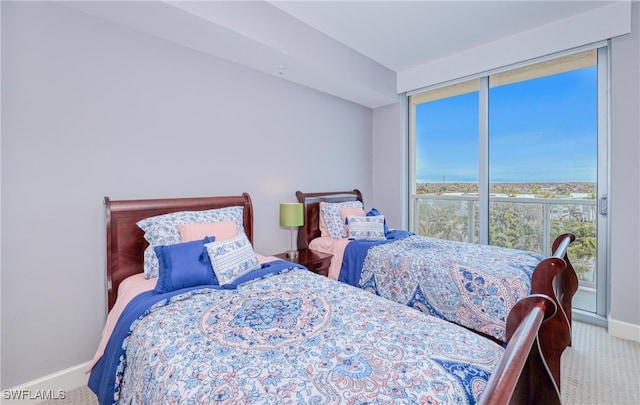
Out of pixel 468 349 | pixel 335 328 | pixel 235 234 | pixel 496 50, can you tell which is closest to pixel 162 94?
pixel 235 234

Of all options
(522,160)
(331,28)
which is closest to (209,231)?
(331,28)

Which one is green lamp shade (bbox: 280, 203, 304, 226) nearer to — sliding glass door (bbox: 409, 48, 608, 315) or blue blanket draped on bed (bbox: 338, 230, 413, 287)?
blue blanket draped on bed (bbox: 338, 230, 413, 287)

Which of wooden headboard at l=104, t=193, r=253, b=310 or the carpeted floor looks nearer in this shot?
the carpeted floor

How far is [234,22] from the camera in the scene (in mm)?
2146

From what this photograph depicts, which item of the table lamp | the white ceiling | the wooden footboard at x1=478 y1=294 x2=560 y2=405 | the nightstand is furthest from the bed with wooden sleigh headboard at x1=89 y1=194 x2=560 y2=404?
the white ceiling

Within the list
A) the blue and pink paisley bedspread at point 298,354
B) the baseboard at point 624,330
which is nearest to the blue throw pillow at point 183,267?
the blue and pink paisley bedspread at point 298,354

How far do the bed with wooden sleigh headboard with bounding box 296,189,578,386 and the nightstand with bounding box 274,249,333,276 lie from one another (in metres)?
0.13

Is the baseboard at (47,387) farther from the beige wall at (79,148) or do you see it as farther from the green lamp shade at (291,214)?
the green lamp shade at (291,214)

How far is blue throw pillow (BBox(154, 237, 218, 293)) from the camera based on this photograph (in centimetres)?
167

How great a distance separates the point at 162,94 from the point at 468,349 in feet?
8.39

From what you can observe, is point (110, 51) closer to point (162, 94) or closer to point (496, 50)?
point (162, 94)

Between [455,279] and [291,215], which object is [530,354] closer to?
[455,279]

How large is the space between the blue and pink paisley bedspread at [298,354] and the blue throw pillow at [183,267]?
6.1 inches

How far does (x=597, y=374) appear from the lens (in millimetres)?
2021
